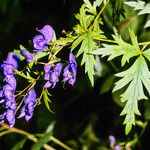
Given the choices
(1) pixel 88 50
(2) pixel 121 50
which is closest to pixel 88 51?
(1) pixel 88 50

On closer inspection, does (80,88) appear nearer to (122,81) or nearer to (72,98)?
(72,98)

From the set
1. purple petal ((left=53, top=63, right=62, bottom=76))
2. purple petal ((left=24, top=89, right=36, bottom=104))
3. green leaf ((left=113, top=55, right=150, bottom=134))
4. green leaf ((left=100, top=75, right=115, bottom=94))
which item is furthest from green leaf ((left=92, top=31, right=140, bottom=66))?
green leaf ((left=100, top=75, right=115, bottom=94))

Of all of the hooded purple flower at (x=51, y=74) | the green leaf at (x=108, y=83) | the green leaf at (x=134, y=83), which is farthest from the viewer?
the green leaf at (x=108, y=83)

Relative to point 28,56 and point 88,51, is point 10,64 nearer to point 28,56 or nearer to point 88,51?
→ point 28,56

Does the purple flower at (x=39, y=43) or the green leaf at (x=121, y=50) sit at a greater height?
the purple flower at (x=39, y=43)

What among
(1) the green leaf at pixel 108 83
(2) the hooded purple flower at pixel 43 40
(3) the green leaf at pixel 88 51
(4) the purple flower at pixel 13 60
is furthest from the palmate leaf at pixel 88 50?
(1) the green leaf at pixel 108 83

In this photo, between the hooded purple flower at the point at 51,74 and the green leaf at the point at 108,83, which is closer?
the hooded purple flower at the point at 51,74

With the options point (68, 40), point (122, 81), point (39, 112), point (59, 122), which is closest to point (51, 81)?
point (68, 40)

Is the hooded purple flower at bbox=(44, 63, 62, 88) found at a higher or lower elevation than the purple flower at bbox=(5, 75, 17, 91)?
lower

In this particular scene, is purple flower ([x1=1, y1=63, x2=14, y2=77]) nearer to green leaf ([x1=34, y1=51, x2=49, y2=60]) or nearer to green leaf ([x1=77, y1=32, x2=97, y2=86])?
green leaf ([x1=34, y1=51, x2=49, y2=60])

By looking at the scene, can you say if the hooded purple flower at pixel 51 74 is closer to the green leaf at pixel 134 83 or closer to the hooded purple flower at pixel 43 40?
the hooded purple flower at pixel 43 40

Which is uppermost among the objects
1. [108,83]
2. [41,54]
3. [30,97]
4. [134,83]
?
[41,54]
